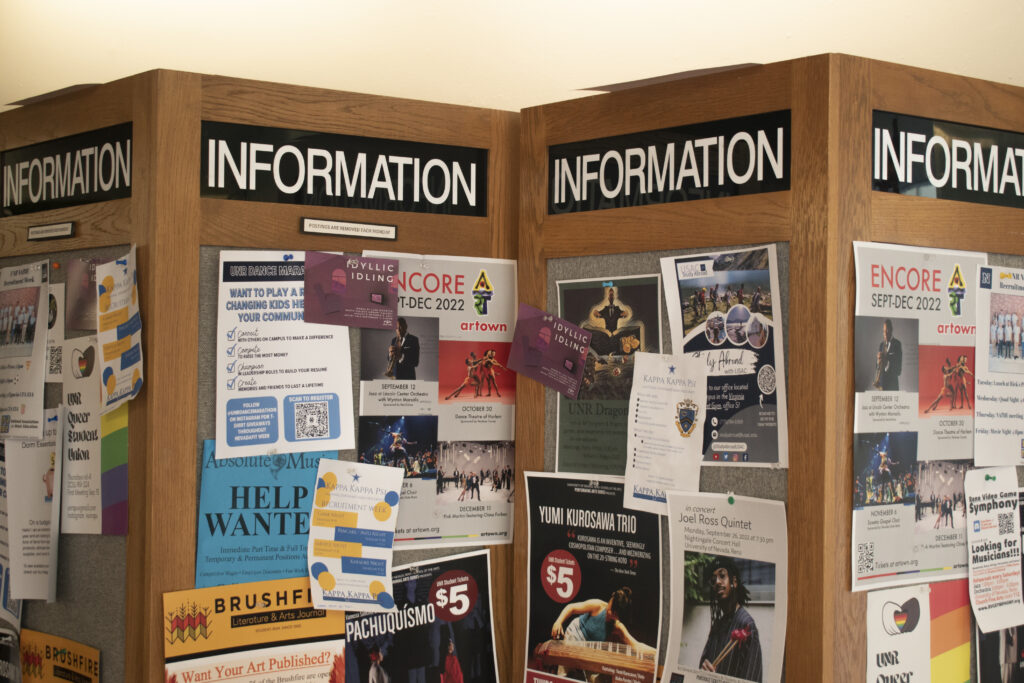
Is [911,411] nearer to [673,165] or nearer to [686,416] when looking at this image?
[686,416]

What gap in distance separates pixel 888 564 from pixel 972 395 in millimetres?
277

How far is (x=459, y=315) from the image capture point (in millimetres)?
1420

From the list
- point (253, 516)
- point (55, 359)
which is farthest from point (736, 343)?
point (55, 359)

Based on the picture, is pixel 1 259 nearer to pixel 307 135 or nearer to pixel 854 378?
pixel 307 135

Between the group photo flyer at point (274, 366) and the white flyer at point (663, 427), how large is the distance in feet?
1.40

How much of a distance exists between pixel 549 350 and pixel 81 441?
73 centimetres

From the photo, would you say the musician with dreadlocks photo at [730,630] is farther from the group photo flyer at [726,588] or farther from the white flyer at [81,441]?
the white flyer at [81,441]

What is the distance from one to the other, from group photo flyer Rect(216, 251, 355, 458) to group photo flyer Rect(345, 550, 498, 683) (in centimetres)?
25

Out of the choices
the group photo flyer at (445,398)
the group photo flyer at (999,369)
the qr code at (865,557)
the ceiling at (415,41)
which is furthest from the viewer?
the ceiling at (415,41)

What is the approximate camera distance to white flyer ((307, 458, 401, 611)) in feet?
4.34

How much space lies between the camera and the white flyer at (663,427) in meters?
1.25

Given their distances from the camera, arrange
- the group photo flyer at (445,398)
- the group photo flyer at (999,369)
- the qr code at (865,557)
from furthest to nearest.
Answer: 1. the group photo flyer at (445,398)
2. the group photo flyer at (999,369)
3. the qr code at (865,557)

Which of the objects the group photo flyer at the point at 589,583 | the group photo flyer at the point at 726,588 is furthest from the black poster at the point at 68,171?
the group photo flyer at the point at 726,588

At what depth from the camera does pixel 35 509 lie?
1373 millimetres
